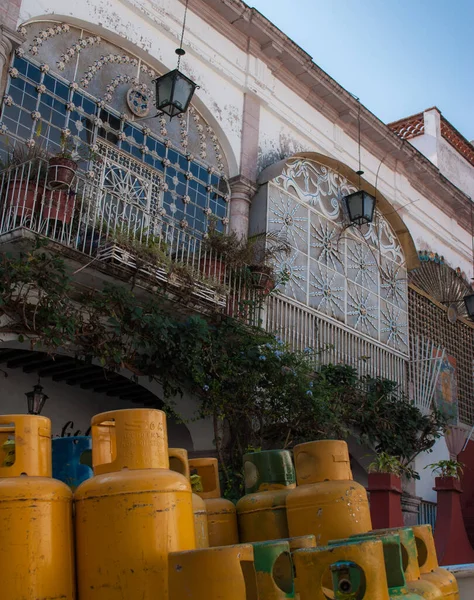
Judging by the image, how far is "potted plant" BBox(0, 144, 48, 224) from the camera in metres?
7.08

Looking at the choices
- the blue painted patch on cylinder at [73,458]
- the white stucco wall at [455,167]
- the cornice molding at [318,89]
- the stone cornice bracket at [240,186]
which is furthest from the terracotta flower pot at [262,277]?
the white stucco wall at [455,167]

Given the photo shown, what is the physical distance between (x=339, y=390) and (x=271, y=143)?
13.7 ft

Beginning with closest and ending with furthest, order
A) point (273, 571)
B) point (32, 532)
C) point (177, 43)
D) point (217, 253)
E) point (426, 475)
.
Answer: point (32, 532) < point (273, 571) < point (217, 253) < point (177, 43) < point (426, 475)

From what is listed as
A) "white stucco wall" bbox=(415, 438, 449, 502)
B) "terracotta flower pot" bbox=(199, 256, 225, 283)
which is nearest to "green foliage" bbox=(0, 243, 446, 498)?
"terracotta flower pot" bbox=(199, 256, 225, 283)

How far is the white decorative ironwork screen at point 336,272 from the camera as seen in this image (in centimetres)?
1068

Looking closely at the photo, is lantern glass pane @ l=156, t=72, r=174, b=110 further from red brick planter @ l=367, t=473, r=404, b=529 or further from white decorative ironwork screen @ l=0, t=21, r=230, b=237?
red brick planter @ l=367, t=473, r=404, b=529

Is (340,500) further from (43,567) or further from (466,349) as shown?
(466,349)

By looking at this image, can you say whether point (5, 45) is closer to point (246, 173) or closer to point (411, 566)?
point (246, 173)

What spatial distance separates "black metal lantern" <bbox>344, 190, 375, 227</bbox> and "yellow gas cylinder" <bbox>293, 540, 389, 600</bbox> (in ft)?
29.9

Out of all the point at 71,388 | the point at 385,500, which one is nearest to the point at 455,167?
the point at 71,388

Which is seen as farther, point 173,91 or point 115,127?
point 115,127

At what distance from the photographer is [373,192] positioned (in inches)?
505

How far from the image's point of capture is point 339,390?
32.6 ft

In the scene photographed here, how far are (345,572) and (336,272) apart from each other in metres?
8.67
